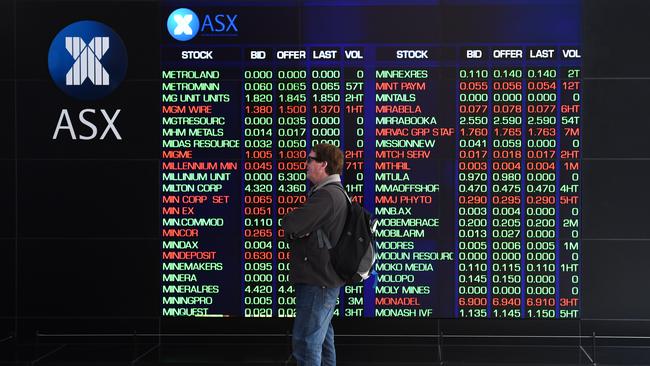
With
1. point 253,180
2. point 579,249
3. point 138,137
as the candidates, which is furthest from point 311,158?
point 579,249

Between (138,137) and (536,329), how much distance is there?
3740mm

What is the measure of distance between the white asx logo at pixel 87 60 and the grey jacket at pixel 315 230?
3023 mm

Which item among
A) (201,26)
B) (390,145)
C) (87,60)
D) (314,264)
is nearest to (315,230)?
(314,264)

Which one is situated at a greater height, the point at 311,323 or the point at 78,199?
the point at 78,199

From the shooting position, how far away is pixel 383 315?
6.61m

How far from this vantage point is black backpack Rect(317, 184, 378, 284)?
4.42 meters

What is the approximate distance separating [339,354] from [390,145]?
1.78 meters

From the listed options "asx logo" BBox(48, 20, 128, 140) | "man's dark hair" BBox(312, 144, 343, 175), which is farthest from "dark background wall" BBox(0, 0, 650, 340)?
"man's dark hair" BBox(312, 144, 343, 175)

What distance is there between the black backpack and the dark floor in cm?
189

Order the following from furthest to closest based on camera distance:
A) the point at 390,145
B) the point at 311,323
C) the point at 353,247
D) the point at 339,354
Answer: the point at 390,145 < the point at 339,354 < the point at 353,247 < the point at 311,323

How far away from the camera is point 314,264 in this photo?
4355 mm

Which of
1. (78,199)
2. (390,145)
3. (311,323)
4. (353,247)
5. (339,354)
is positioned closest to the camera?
(311,323)

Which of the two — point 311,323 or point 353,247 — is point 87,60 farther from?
point 311,323

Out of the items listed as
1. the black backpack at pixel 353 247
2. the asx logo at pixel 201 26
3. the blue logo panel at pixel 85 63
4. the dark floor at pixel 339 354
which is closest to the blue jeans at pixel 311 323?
the black backpack at pixel 353 247
